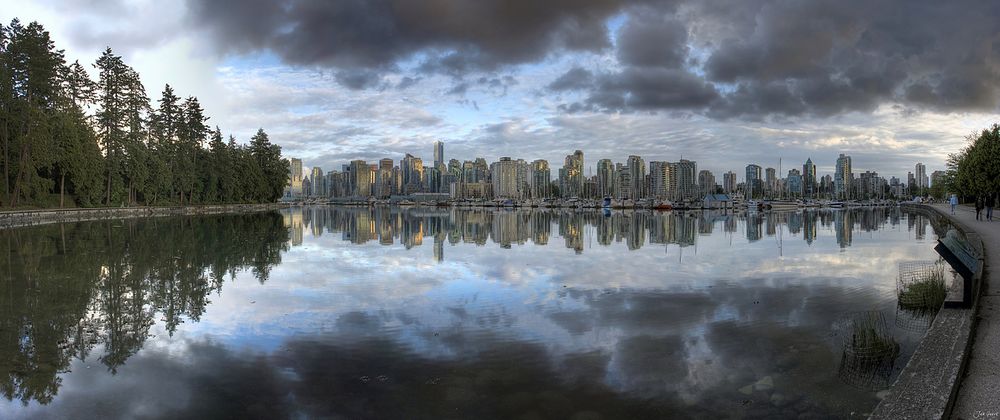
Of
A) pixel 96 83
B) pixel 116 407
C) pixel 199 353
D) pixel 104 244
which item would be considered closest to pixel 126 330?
pixel 199 353

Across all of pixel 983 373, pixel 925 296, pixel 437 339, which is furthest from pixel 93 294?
pixel 925 296

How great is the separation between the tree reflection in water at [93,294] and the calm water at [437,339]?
0.06 m

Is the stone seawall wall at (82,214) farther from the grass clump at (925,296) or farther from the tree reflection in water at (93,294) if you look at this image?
the grass clump at (925,296)

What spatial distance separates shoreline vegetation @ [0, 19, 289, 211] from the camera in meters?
52.7

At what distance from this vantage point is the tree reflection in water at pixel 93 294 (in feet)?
29.4

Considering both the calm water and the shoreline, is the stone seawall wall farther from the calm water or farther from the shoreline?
the shoreline

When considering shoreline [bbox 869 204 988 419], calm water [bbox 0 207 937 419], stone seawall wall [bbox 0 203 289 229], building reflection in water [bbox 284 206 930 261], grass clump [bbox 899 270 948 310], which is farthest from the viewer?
stone seawall wall [bbox 0 203 289 229]

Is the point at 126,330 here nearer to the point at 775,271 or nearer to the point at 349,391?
the point at 349,391

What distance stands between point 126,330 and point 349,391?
5.95m

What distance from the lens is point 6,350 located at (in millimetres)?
9312

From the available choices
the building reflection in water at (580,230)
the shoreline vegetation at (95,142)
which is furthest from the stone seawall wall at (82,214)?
the building reflection in water at (580,230)

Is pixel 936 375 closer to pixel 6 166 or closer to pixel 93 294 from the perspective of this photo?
pixel 93 294

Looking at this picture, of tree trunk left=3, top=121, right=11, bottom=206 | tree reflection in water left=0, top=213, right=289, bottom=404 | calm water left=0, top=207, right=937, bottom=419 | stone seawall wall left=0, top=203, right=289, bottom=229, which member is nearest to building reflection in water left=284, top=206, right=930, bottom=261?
tree reflection in water left=0, top=213, right=289, bottom=404

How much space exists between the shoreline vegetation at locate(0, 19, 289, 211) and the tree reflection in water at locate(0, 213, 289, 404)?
3096cm
